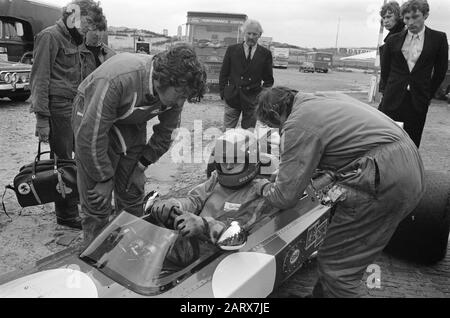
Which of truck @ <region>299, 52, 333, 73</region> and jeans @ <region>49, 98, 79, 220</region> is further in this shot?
truck @ <region>299, 52, 333, 73</region>

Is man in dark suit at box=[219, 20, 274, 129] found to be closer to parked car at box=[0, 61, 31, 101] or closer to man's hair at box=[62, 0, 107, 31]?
man's hair at box=[62, 0, 107, 31]

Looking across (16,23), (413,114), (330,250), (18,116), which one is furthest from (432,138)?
(16,23)

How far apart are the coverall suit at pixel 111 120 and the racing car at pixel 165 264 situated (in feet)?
0.99

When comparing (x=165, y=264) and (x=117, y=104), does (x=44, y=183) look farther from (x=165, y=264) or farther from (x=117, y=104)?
(x=165, y=264)

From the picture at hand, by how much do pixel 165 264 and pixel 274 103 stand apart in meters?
1.12

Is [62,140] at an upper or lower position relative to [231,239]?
upper

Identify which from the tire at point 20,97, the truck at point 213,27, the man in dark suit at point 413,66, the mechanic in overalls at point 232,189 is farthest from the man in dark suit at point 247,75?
the truck at point 213,27

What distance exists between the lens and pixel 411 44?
4.47m

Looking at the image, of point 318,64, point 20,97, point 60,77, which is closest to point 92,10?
point 60,77

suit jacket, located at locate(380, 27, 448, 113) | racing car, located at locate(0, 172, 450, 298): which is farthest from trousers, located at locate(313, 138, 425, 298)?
suit jacket, located at locate(380, 27, 448, 113)

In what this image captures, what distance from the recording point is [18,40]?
1289 cm

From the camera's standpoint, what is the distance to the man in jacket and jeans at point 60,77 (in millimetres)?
3732

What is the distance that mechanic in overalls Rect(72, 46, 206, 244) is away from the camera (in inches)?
101

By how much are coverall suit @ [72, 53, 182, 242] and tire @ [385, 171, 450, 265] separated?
2.18 meters
